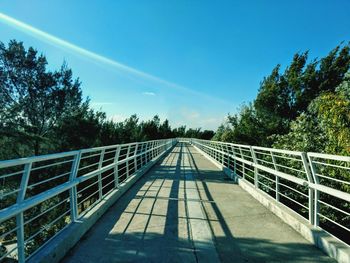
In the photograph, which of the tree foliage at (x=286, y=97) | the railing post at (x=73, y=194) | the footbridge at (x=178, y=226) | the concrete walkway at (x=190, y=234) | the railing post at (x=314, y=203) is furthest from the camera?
the tree foliage at (x=286, y=97)

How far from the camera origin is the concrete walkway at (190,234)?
370 cm

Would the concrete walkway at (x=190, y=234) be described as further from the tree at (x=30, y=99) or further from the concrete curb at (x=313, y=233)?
the tree at (x=30, y=99)

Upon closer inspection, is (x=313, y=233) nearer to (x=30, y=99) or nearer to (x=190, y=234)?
(x=190, y=234)

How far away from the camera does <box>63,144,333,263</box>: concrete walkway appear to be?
146 inches

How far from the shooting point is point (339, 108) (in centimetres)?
729

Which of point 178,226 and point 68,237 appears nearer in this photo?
point 68,237

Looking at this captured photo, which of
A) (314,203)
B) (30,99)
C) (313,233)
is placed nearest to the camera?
(313,233)

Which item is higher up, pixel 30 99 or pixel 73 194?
pixel 30 99

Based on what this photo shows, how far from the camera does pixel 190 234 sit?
448 centimetres

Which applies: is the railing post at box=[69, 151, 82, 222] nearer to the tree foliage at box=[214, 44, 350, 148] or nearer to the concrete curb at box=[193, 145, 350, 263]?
the concrete curb at box=[193, 145, 350, 263]

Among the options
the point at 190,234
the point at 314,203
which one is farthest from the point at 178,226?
the point at 314,203

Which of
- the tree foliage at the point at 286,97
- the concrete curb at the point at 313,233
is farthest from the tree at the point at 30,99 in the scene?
the concrete curb at the point at 313,233

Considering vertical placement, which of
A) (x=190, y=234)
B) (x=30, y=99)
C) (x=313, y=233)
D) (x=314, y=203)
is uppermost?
(x=30, y=99)

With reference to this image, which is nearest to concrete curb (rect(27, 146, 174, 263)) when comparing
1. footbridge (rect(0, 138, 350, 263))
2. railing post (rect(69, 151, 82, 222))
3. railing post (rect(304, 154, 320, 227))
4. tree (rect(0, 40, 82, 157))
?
footbridge (rect(0, 138, 350, 263))
